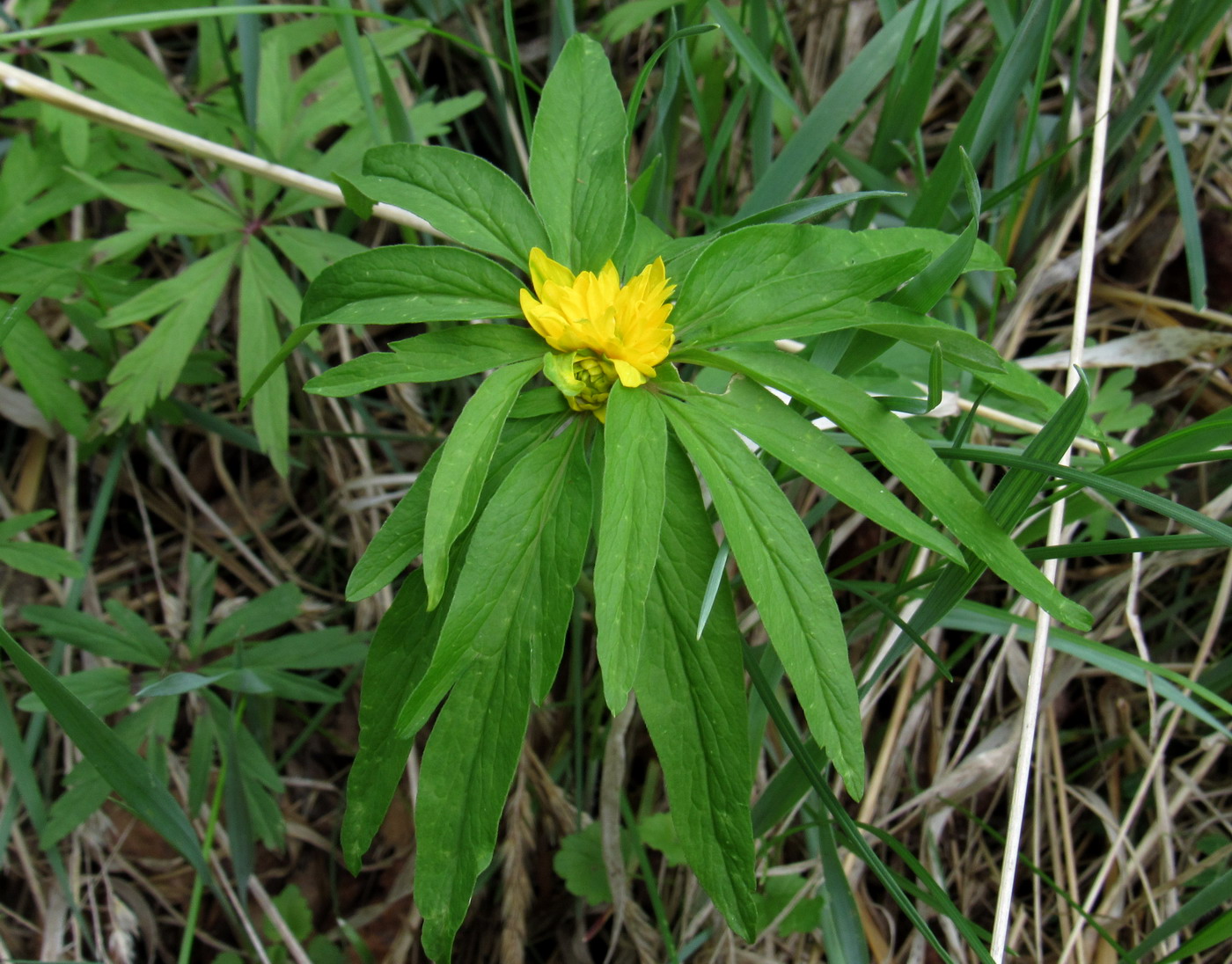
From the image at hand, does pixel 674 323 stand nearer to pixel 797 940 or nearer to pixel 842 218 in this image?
pixel 842 218

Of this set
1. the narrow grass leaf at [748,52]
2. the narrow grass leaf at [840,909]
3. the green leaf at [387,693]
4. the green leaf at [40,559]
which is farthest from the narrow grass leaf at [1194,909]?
the green leaf at [40,559]

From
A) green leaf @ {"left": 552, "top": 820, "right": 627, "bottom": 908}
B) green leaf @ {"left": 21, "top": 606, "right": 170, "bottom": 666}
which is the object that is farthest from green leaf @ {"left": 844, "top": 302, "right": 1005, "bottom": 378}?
green leaf @ {"left": 21, "top": 606, "right": 170, "bottom": 666}

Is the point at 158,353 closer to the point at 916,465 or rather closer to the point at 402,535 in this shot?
the point at 402,535

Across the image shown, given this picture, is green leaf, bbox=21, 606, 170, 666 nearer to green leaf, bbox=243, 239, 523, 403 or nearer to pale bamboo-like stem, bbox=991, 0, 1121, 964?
green leaf, bbox=243, 239, 523, 403

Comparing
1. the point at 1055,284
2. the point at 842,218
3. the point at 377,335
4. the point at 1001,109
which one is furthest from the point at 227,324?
the point at 1055,284

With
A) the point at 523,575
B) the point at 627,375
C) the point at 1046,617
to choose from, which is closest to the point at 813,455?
the point at 627,375

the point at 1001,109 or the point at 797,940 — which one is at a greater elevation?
the point at 1001,109

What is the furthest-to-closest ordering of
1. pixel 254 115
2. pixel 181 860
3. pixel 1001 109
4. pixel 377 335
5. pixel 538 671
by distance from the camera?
pixel 377 335 → pixel 181 860 → pixel 254 115 → pixel 1001 109 → pixel 538 671
